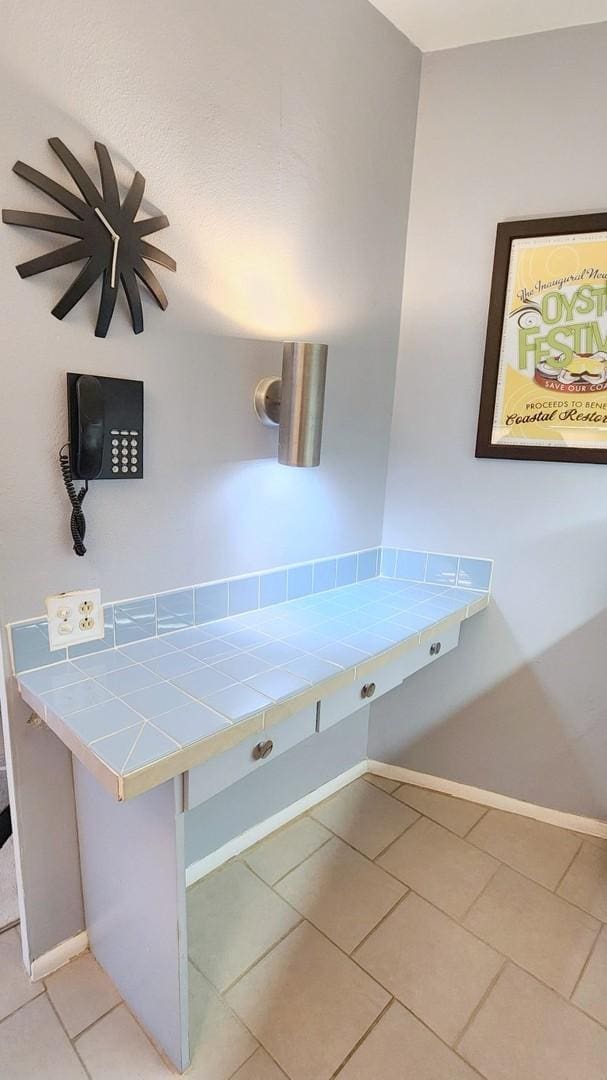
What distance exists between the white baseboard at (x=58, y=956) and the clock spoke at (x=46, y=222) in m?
1.66

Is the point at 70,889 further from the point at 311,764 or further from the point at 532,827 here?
the point at 532,827

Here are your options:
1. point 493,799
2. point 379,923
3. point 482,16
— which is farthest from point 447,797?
point 482,16

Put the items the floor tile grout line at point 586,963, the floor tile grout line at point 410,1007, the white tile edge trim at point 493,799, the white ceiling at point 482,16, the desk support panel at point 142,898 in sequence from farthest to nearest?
the white tile edge trim at point 493,799, the white ceiling at point 482,16, the floor tile grout line at point 586,963, the floor tile grout line at point 410,1007, the desk support panel at point 142,898

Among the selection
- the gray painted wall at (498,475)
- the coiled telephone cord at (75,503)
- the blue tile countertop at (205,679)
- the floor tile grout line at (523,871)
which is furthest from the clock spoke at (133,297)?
the floor tile grout line at (523,871)

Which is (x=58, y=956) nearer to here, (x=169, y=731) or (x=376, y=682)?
(x=169, y=731)

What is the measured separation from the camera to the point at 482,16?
160cm

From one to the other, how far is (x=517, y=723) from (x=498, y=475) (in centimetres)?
89

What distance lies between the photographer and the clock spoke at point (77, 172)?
41.5 inches

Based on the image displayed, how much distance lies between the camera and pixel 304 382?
142 cm

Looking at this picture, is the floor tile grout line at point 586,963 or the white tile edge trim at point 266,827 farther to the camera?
the white tile edge trim at point 266,827

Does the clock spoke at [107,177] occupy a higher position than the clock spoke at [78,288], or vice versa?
the clock spoke at [107,177]

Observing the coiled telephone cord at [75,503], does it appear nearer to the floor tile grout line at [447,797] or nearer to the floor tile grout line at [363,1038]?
the floor tile grout line at [363,1038]

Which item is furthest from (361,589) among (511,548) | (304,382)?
(304,382)

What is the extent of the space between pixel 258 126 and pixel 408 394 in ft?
3.08
